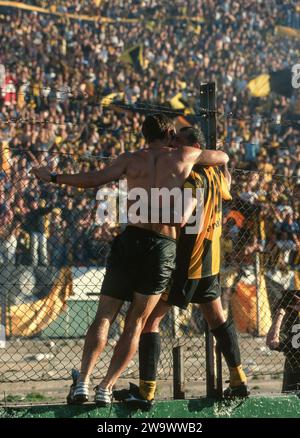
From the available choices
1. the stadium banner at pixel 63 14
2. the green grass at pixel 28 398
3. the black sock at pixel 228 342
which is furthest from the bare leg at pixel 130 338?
the stadium banner at pixel 63 14

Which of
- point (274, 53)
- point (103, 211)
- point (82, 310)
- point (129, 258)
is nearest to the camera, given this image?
point (129, 258)

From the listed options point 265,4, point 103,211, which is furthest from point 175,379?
point 265,4

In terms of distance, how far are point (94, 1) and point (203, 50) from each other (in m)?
3.48

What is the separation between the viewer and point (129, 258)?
5941mm

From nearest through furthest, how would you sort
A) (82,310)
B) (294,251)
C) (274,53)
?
(82,310), (294,251), (274,53)

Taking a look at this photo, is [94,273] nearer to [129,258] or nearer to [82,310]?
[82,310]

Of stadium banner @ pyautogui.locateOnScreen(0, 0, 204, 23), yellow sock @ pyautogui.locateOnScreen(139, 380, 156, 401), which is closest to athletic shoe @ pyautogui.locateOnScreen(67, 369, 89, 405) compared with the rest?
yellow sock @ pyautogui.locateOnScreen(139, 380, 156, 401)

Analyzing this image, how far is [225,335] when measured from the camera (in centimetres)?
644

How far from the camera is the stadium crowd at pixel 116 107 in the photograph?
843 centimetres

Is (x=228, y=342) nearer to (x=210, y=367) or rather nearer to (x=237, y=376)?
(x=237, y=376)

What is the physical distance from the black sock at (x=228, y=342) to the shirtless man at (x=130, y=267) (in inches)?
28.6

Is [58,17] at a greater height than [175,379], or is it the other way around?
[58,17]
